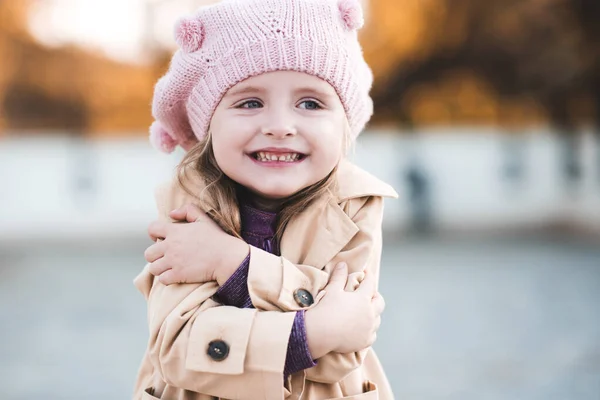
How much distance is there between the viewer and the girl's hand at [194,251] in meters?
1.60

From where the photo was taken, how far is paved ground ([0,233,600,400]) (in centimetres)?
466

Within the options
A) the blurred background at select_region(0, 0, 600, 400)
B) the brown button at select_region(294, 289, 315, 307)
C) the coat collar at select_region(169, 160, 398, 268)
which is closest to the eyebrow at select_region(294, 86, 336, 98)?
the coat collar at select_region(169, 160, 398, 268)

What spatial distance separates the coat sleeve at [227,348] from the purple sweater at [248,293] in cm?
3

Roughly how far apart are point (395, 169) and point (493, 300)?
7.00 meters

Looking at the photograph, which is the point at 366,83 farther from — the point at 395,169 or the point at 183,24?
the point at 395,169

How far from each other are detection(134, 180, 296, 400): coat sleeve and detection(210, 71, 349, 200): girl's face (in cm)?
30

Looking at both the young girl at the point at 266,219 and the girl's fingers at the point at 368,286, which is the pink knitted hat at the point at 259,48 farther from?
the girl's fingers at the point at 368,286

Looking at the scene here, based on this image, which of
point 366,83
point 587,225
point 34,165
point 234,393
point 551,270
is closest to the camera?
point 234,393

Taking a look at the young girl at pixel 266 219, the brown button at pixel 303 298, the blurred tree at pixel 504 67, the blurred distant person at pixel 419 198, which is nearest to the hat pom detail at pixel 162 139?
the young girl at pixel 266 219

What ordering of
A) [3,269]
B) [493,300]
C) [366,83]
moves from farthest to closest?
[3,269] → [493,300] → [366,83]

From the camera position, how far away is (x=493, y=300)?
703 cm

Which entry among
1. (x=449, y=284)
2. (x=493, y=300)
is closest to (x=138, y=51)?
(x=449, y=284)

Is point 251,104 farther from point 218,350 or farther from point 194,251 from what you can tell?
point 218,350

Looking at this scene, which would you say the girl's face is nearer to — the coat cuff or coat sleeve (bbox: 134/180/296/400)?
the coat cuff
